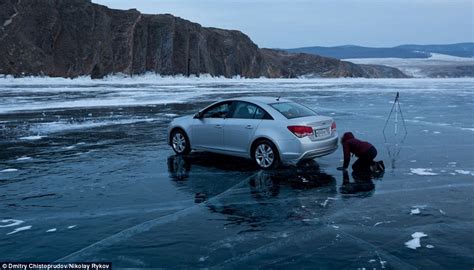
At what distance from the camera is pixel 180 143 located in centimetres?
1197

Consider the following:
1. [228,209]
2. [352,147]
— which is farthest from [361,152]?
[228,209]

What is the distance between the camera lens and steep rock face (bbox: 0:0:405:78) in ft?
204

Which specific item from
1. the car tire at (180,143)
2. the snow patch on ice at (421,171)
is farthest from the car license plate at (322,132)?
the car tire at (180,143)

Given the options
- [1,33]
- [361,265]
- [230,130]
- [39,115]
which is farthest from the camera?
[1,33]

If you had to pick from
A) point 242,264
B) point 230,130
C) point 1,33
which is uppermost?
point 1,33

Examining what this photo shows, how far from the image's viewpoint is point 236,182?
30.2ft

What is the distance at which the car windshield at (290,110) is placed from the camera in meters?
10.2

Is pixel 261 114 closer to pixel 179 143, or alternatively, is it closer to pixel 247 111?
pixel 247 111

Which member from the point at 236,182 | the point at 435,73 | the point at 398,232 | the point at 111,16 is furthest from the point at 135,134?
the point at 435,73

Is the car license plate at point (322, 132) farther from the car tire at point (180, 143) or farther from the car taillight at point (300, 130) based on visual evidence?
the car tire at point (180, 143)

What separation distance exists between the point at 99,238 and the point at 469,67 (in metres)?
170

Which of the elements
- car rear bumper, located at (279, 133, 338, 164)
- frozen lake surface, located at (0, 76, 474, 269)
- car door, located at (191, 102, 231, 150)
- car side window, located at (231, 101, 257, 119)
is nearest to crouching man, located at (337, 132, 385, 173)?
frozen lake surface, located at (0, 76, 474, 269)

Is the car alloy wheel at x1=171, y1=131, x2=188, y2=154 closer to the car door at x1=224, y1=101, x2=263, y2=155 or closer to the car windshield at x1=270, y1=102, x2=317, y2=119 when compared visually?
the car door at x1=224, y1=101, x2=263, y2=155

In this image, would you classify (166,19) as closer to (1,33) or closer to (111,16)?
(111,16)
